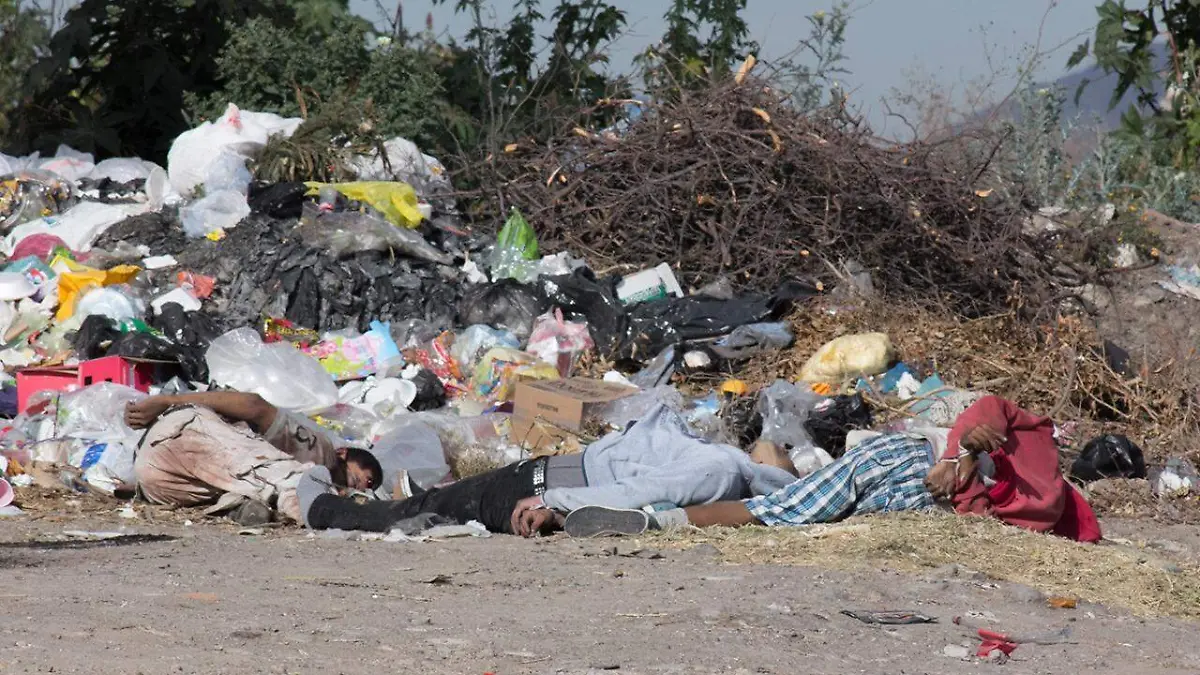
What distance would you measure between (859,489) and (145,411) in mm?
2699

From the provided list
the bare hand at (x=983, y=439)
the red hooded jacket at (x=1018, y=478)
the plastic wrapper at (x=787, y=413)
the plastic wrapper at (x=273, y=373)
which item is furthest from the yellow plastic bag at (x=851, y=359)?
the plastic wrapper at (x=273, y=373)

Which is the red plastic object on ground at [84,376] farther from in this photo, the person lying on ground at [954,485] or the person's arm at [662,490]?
the person lying on ground at [954,485]

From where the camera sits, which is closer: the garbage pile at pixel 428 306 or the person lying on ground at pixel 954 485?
the person lying on ground at pixel 954 485

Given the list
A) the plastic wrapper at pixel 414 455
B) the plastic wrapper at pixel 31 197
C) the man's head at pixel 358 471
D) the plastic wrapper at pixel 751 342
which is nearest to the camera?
the man's head at pixel 358 471

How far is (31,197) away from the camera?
9664 millimetres

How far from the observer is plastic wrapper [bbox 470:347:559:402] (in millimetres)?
7527

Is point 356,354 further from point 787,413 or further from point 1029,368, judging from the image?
point 1029,368

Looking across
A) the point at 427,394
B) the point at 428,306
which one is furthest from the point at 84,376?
the point at 428,306

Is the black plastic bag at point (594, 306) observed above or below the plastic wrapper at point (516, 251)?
below

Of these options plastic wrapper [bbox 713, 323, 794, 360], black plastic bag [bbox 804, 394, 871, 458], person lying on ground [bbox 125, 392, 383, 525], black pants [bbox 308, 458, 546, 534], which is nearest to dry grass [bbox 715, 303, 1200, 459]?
plastic wrapper [bbox 713, 323, 794, 360]

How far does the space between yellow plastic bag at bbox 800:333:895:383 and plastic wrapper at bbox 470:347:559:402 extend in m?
1.30

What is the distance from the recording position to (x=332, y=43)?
35.0 feet

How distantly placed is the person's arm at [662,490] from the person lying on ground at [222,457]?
1.05m

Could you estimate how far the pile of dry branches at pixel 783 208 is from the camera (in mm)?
8578
